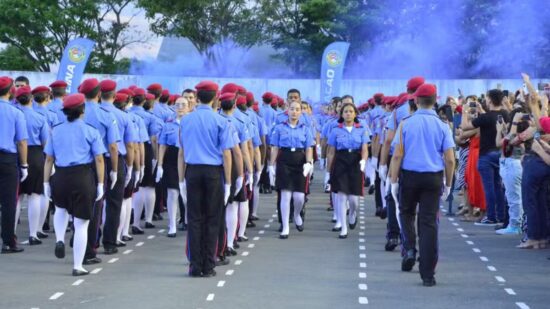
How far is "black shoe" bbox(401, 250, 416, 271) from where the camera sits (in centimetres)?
1144

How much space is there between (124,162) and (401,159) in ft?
12.3

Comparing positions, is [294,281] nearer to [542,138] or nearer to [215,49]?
[542,138]

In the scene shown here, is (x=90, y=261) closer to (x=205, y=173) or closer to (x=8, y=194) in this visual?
(x=8, y=194)

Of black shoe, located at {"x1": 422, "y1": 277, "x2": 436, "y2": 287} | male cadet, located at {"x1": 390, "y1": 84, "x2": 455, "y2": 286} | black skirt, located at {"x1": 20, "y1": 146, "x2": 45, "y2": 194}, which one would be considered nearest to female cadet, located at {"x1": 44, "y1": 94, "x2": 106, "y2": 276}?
black skirt, located at {"x1": 20, "y1": 146, "x2": 45, "y2": 194}

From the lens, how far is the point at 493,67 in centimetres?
4428

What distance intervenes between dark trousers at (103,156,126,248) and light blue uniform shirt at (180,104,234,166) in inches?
76.3

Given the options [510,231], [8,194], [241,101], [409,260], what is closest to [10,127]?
[8,194]

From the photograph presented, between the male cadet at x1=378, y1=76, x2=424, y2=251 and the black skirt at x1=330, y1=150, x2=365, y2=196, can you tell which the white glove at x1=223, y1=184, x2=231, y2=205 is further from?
the black skirt at x1=330, y1=150, x2=365, y2=196

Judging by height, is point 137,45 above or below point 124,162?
above

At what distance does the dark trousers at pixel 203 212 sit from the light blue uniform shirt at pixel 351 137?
Answer: 13.4 ft

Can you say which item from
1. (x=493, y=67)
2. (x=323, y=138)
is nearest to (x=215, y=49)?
(x=493, y=67)

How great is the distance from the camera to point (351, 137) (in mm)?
14945

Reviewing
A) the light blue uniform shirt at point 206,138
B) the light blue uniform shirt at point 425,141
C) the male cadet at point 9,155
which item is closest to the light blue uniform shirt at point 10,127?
the male cadet at point 9,155

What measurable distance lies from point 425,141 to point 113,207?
4.18 m
